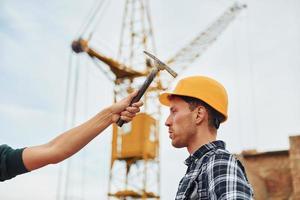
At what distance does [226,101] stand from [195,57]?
39401mm

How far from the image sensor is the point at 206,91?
3.10 metres

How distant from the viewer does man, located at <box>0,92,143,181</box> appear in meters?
2.53

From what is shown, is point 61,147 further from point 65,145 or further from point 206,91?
point 206,91

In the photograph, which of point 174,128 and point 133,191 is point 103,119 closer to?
point 174,128

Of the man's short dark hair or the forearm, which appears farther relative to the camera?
the man's short dark hair

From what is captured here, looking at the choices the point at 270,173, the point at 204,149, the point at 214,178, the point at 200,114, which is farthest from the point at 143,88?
the point at 270,173

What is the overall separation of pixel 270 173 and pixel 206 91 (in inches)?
590

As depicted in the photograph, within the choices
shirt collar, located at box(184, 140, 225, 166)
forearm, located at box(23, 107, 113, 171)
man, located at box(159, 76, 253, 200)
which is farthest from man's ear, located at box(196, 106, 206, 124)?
forearm, located at box(23, 107, 113, 171)

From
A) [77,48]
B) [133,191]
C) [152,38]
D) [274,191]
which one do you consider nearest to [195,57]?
[152,38]

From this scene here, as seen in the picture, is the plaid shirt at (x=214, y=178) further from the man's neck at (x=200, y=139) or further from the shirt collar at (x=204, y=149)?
the man's neck at (x=200, y=139)

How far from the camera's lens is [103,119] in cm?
308

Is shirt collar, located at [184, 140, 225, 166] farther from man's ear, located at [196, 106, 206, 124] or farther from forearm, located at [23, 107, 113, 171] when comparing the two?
forearm, located at [23, 107, 113, 171]

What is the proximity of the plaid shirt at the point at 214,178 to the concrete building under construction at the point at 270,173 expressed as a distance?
14198mm

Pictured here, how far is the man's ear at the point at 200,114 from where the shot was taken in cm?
304
